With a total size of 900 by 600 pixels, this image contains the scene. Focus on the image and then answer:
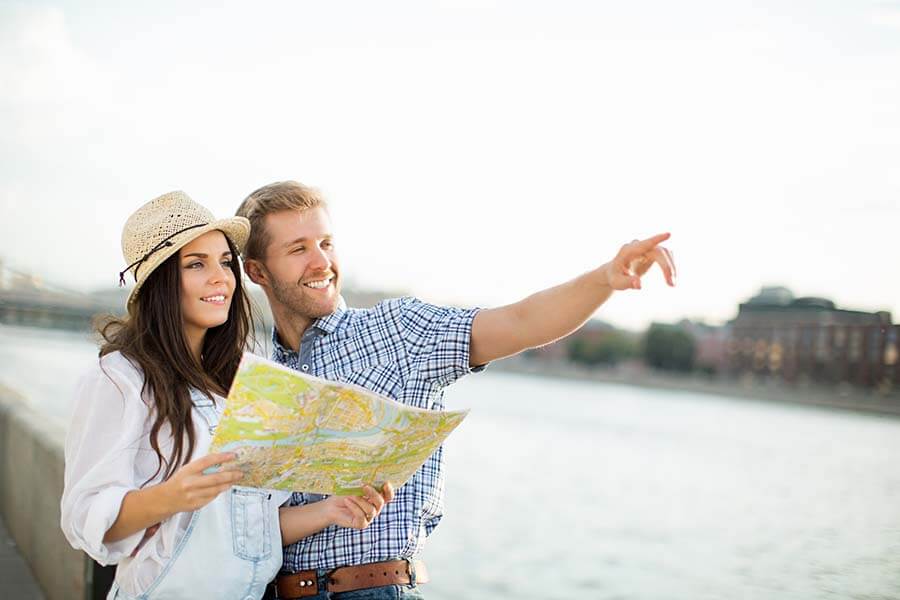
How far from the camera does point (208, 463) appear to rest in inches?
73.0

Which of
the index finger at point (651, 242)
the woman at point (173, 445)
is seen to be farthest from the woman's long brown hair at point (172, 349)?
the index finger at point (651, 242)

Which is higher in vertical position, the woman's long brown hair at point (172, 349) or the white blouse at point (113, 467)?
the woman's long brown hair at point (172, 349)

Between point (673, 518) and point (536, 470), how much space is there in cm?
456

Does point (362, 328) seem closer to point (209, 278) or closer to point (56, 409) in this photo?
point (209, 278)

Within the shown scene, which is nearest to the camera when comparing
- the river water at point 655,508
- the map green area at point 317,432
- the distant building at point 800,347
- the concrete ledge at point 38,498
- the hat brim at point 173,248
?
the map green area at point 317,432

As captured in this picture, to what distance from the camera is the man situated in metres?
2.42

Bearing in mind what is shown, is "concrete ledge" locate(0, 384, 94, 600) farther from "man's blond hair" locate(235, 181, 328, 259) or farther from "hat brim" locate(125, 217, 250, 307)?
"hat brim" locate(125, 217, 250, 307)

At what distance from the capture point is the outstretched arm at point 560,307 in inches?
83.2

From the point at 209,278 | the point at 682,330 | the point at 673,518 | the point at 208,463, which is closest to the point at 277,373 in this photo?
the point at 208,463

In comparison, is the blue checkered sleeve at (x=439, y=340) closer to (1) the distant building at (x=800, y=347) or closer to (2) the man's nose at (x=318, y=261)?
(2) the man's nose at (x=318, y=261)

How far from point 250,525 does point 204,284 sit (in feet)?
1.87

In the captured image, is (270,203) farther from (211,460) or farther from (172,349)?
(211,460)

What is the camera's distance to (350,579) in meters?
2.43

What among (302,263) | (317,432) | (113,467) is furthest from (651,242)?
(113,467)
